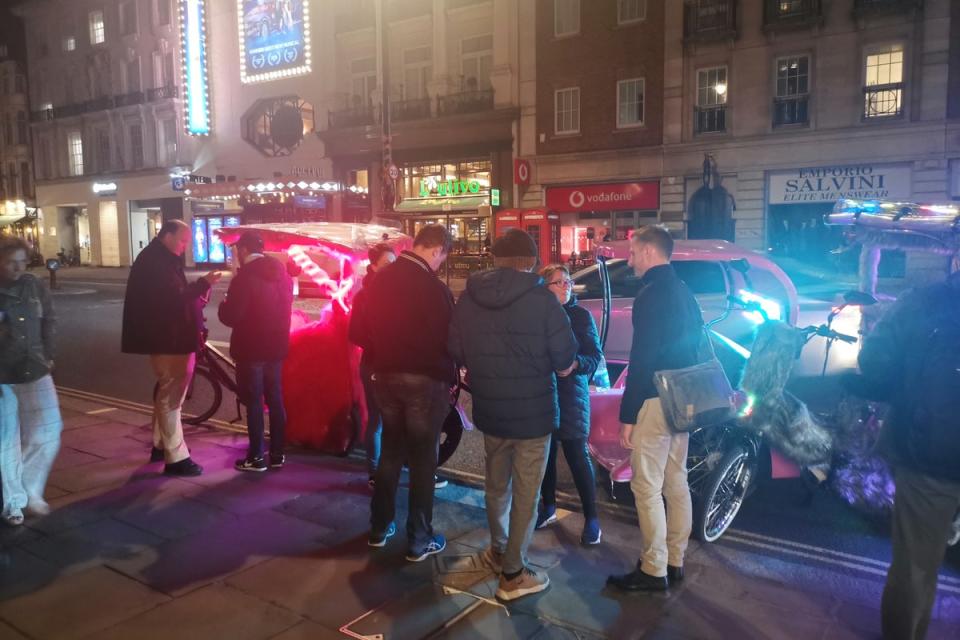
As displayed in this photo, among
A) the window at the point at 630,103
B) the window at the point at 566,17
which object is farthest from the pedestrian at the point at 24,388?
the window at the point at 566,17

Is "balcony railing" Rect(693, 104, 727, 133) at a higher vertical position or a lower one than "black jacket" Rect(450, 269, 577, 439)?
higher

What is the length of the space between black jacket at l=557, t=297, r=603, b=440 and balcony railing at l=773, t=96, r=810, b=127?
21186 millimetres

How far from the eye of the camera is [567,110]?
1040 inches

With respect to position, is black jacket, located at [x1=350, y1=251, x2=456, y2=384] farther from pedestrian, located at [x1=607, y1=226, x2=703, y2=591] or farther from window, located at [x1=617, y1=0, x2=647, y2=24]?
window, located at [x1=617, y1=0, x2=647, y2=24]

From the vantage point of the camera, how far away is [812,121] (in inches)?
872

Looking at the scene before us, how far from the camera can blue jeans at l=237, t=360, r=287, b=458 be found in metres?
5.71

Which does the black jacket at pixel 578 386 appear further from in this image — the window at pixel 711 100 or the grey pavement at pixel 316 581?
the window at pixel 711 100

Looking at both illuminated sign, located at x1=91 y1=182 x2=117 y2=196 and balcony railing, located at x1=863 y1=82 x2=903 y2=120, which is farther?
illuminated sign, located at x1=91 y1=182 x2=117 y2=196

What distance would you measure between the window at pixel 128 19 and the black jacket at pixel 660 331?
147 feet

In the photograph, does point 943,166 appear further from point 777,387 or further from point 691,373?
point 691,373

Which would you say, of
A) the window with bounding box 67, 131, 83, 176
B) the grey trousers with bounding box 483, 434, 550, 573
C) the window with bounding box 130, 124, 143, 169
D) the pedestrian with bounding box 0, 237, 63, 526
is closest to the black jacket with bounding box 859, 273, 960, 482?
the grey trousers with bounding box 483, 434, 550, 573

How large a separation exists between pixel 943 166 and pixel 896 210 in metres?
19.0

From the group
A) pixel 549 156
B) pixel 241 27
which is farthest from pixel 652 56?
pixel 241 27

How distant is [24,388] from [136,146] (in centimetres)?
4109
